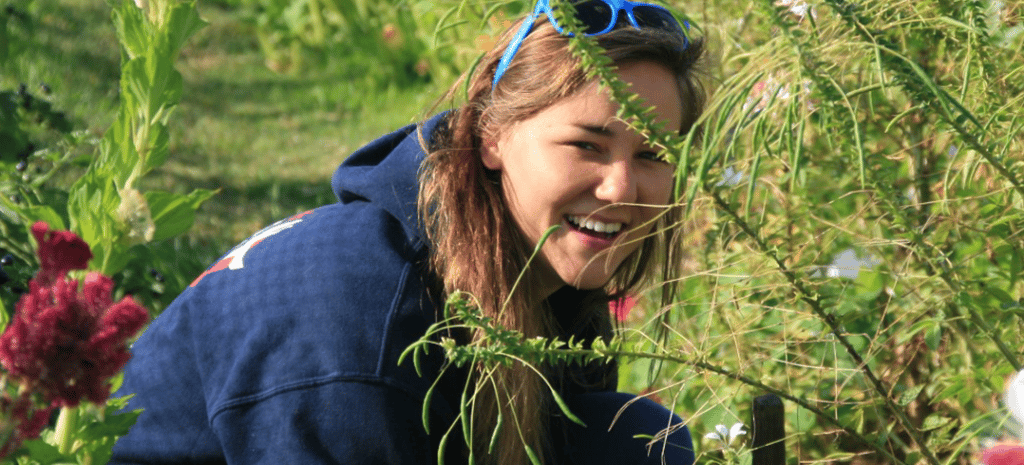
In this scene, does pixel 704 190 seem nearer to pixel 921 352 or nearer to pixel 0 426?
pixel 0 426

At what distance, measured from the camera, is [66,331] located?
67 centimetres

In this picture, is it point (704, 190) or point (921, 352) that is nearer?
point (704, 190)

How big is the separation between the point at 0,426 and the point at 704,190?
0.57m

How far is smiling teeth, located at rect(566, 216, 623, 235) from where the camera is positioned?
138cm

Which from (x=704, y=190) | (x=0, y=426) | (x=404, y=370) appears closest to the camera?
(x=0, y=426)

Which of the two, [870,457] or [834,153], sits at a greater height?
[834,153]

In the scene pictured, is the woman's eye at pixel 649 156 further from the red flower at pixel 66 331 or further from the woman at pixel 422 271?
the red flower at pixel 66 331

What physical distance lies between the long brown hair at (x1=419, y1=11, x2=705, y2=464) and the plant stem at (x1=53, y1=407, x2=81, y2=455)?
559mm

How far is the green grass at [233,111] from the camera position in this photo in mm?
3545

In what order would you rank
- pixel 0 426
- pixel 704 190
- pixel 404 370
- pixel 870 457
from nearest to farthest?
pixel 0 426, pixel 704 190, pixel 404 370, pixel 870 457

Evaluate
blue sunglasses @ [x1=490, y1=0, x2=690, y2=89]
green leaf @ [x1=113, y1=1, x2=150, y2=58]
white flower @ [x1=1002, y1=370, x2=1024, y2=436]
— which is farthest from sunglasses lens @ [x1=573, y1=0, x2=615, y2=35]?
white flower @ [x1=1002, y1=370, x2=1024, y2=436]

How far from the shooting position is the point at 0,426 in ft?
2.09

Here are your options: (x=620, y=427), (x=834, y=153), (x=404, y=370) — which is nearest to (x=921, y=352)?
(x=834, y=153)

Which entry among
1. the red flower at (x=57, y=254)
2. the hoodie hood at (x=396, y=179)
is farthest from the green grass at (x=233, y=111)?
the red flower at (x=57, y=254)
